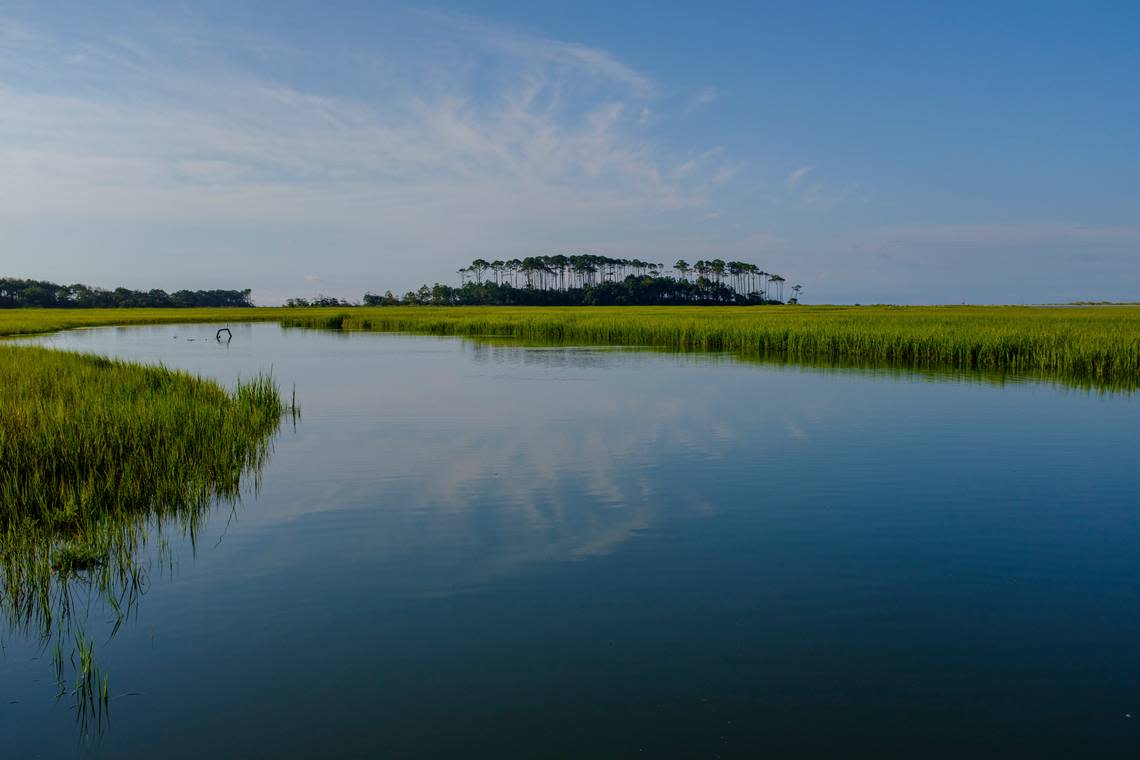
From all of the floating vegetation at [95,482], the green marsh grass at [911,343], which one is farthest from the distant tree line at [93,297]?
the floating vegetation at [95,482]

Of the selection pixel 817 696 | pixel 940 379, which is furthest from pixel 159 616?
pixel 940 379

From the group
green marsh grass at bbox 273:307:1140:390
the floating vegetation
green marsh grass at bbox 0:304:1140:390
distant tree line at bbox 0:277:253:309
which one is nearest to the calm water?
the floating vegetation

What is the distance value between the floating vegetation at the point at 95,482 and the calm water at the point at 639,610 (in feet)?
1.10

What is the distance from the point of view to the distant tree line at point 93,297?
367 feet

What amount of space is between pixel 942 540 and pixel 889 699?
155 inches

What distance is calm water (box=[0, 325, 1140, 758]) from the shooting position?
4812 millimetres

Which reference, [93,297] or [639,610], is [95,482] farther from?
[93,297]

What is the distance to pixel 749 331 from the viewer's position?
39.5 metres

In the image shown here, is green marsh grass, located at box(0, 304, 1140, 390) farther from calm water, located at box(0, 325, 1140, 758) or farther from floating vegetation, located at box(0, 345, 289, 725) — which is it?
floating vegetation, located at box(0, 345, 289, 725)

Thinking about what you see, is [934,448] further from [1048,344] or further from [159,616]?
[1048,344]

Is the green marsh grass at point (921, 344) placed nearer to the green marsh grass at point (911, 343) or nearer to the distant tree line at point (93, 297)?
the green marsh grass at point (911, 343)

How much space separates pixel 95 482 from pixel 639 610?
22.8ft

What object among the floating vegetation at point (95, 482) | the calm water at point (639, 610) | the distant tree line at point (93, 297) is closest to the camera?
the calm water at point (639, 610)

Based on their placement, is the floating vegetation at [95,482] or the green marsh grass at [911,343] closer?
the floating vegetation at [95,482]
